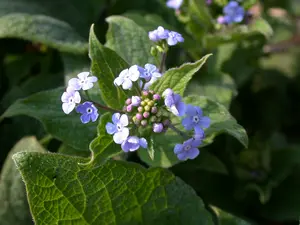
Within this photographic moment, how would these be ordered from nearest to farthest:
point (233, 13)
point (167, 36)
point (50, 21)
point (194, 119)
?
point (194, 119) < point (167, 36) < point (233, 13) < point (50, 21)

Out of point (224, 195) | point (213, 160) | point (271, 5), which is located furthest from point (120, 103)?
point (271, 5)

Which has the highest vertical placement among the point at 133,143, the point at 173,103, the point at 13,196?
the point at 173,103

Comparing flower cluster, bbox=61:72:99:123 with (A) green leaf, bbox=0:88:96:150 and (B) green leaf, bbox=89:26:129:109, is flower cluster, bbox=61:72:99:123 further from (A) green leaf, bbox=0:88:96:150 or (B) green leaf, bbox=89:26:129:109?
(A) green leaf, bbox=0:88:96:150

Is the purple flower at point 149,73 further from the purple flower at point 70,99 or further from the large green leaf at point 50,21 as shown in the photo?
the large green leaf at point 50,21

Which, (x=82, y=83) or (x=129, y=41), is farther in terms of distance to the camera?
(x=129, y=41)

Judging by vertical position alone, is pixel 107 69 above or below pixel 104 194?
above

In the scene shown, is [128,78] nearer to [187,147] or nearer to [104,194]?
[187,147]

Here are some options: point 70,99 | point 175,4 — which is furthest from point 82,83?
point 175,4

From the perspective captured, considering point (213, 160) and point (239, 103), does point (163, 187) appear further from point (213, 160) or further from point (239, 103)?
point (239, 103)
